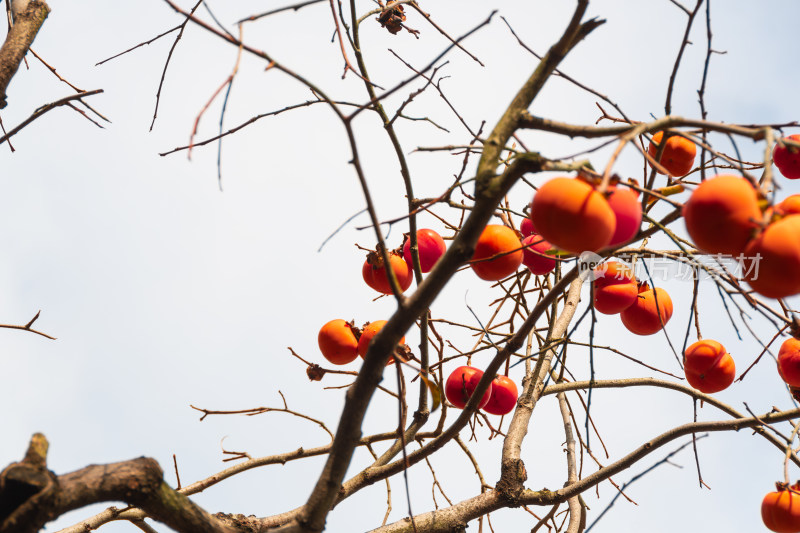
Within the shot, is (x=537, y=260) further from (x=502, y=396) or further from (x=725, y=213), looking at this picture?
(x=725, y=213)

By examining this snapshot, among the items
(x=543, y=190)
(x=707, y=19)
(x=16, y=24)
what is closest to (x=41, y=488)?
(x=543, y=190)

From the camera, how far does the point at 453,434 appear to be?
5.82 feet

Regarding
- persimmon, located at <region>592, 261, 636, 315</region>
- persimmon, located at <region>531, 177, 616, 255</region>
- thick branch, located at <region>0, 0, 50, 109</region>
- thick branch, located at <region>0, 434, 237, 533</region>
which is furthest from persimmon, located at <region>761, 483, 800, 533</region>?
thick branch, located at <region>0, 0, 50, 109</region>

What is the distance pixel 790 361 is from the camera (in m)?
2.11

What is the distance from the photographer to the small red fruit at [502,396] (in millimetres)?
2328

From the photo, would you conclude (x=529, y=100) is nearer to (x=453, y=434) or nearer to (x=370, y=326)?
(x=453, y=434)

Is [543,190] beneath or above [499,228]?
beneath

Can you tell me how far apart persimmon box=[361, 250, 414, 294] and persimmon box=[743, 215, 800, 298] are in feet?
4.41

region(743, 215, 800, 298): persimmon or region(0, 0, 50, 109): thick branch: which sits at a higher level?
region(0, 0, 50, 109): thick branch

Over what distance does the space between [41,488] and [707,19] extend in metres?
1.82

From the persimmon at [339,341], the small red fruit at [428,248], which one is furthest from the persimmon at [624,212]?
the persimmon at [339,341]

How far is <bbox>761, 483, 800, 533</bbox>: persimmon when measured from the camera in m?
2.24

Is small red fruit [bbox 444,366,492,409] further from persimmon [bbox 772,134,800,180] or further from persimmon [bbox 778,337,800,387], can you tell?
persimmon [bbox 772,134,800,180]

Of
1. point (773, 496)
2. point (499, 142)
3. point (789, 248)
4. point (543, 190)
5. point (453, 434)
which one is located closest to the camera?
point (789, 248)
